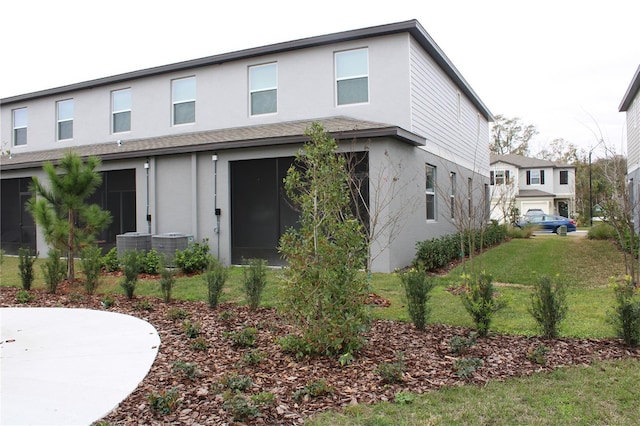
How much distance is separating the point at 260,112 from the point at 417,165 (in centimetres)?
474

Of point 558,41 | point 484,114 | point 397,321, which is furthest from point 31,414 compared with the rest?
point 484,114

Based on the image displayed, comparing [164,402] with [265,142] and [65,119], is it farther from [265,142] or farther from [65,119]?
[65,119]

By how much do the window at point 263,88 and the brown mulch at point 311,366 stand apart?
8.23 metres

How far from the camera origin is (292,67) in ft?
42.1

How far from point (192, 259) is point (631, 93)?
18.0 meters

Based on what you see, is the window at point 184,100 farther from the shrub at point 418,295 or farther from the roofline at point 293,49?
the shrub at point 418,295

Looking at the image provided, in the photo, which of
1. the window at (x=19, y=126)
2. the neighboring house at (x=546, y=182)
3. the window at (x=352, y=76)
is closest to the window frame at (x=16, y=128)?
the window at (x=19, y=126)

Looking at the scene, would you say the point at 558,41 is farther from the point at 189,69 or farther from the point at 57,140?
the point at 57,140

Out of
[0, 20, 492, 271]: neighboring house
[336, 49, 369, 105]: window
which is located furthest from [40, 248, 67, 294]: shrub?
[336, 49, 369, 105]: window

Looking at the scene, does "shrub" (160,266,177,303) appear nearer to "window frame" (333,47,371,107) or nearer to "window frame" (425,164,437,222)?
"window frame" (333,47,371,107)

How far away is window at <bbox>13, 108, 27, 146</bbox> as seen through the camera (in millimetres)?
18359

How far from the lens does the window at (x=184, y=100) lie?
14477mm

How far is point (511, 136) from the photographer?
52531 millimetres

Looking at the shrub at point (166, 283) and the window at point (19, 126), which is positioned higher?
the window at point (19, 126)
